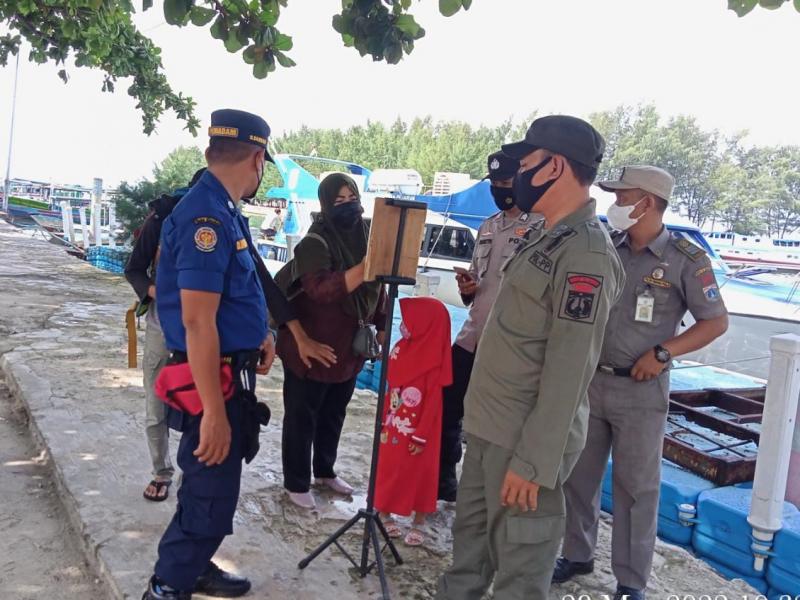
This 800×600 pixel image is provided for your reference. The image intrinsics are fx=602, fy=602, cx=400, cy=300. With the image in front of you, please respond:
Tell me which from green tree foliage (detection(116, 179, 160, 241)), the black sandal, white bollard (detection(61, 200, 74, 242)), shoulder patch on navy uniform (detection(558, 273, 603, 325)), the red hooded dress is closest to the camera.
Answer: shoulder patch on navy uniform (detection(558, 273, 603, 325))

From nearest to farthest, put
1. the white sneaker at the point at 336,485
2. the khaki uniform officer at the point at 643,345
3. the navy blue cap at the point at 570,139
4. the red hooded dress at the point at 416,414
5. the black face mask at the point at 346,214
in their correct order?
1. the navy blue cap at the point at 570,139
2. the khaki uniform officer at the point at 643,345
3. the red hooded dress at the point at 416,414
4. the black face mask at the point at 346,214
5. the white sneaker at the point at 336,485

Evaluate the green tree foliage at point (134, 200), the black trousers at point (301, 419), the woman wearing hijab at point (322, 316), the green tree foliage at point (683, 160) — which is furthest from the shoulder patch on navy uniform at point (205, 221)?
the green tree foliage at point (683, 160)

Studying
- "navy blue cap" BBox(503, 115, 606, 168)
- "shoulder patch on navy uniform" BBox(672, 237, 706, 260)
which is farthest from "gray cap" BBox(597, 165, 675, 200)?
"navy blue cap" BBox(503, 115, 606, 168)

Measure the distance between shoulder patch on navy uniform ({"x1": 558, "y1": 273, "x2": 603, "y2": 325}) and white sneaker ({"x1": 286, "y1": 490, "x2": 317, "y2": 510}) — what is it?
1.81 metres

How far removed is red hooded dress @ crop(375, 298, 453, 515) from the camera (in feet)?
8.78

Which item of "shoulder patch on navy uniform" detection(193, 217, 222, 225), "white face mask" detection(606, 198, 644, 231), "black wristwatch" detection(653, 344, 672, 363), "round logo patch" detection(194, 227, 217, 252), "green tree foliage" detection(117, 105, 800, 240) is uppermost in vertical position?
"green tree foliage" detection(117, 105, 800, 240)

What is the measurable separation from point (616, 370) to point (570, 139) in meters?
1.03

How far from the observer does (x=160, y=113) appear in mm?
8750

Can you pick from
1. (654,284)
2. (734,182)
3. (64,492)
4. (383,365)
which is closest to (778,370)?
(654,284)

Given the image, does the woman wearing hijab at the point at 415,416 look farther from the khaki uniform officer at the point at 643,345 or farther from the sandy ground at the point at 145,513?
the khaki uniform officer at the point at 643,345

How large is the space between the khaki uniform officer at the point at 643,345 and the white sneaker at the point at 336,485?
4.36ft

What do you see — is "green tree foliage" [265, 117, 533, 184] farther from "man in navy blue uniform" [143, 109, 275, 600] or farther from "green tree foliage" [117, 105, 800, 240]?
"man in navy blue uniform" [143, 109, 275, 600]

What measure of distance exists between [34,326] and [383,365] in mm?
5792

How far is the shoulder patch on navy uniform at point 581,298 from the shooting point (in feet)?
5.33
